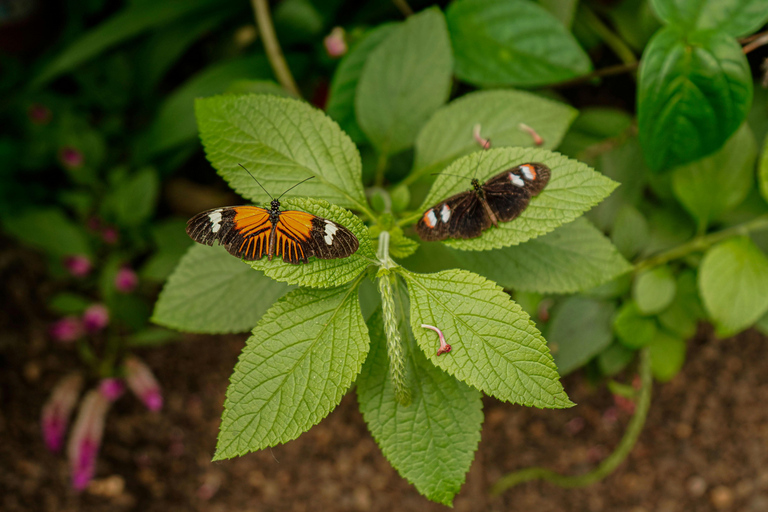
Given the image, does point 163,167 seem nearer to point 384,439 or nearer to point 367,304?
point 367,304

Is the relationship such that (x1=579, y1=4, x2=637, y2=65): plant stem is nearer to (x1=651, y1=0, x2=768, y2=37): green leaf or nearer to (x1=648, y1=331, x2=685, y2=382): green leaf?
(x1=651, y1=0, x2=768, y2=37): green leaf

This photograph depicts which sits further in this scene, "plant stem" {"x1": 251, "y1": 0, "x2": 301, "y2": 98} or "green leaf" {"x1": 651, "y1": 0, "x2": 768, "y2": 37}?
"plant stem" {"x1": 251, "y1": 0, "x2": 301, "y2": 98}

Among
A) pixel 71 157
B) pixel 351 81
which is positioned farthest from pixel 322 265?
pixel 71 157

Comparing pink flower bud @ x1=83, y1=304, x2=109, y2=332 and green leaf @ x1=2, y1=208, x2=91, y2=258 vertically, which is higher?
green leaf @ x1=2, y1=208, x2=91, y2=258

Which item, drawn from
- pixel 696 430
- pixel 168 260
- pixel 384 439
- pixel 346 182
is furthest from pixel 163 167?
pixel 696 430

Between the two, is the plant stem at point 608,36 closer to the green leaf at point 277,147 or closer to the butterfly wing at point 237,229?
the green leaf at point 277,147

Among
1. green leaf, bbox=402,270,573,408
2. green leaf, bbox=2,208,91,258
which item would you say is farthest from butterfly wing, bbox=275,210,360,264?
green leaf, bbox=2,208,91,258
